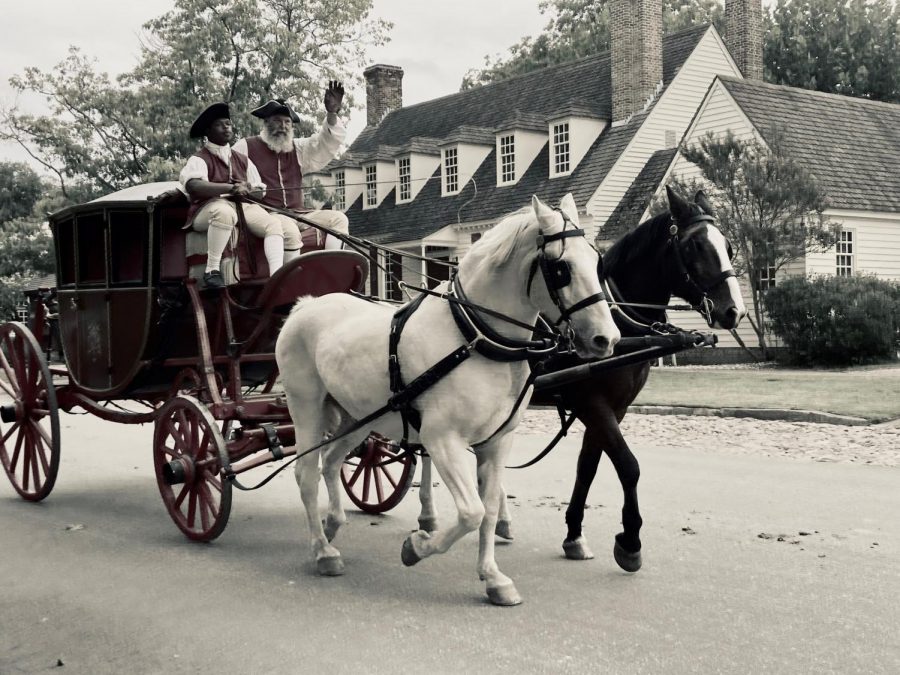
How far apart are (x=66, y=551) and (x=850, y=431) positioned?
347 inches

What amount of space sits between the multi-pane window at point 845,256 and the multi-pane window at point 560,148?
8.07 m

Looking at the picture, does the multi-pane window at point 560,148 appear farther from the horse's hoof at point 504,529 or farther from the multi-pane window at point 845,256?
the horse's hoof at point 504,529

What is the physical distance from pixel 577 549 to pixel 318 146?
3.89 m

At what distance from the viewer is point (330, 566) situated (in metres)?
5.89

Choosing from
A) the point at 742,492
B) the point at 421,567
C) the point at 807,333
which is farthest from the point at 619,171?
the point at 421,567

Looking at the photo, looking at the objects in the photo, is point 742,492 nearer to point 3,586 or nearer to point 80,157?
point 3,586

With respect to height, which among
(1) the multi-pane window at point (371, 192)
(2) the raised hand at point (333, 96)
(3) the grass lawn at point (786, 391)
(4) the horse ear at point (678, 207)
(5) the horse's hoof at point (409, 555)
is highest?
(1) the multi-pane window at point (371, 192)

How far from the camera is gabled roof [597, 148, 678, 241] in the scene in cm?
2573

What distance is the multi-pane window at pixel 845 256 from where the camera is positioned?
80.3 ft

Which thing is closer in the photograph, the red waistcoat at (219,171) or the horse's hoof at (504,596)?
the horse's hoof at (504,596)

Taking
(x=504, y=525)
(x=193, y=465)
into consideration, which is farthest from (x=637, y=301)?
(x=193, y=465)

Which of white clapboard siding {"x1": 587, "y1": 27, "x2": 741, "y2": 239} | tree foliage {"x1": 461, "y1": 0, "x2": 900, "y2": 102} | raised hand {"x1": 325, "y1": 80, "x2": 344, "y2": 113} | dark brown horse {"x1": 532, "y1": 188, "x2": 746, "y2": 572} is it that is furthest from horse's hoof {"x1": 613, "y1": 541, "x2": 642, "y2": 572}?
tree foliage {"x1": 461, "y1": 0, "x2": 900, "y2": 102}

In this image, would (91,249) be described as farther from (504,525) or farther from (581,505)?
(581,505)

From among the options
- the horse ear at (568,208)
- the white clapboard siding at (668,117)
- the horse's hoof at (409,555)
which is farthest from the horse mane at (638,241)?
the white clapboard siding at (668,117)
